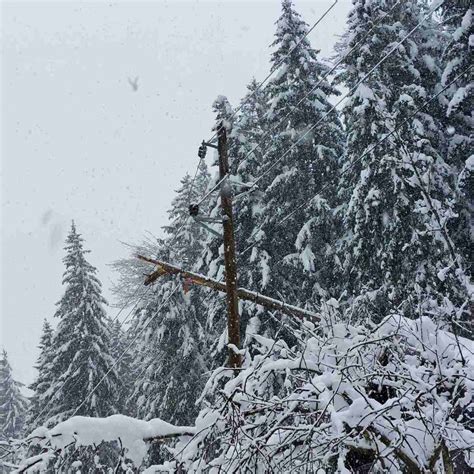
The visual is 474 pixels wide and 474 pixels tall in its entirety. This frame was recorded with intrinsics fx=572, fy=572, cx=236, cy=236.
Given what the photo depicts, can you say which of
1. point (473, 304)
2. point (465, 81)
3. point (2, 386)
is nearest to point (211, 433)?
point (473, 304)

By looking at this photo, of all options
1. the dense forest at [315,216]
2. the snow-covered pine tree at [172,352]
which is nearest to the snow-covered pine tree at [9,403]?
the dense forest at [315,216]

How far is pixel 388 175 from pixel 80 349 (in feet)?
48.7

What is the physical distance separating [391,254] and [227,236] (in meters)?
7.72

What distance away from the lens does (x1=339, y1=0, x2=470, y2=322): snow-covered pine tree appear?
16.4m

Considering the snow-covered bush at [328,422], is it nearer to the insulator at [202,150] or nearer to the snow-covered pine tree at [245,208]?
the insulator at [202,150]

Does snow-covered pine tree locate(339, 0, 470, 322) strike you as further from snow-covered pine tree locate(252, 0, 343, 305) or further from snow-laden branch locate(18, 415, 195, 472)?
snow-laden branch locate(18, 415, 195, 472)

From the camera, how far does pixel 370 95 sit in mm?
18109

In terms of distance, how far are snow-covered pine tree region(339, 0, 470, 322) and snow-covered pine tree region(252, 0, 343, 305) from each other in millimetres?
1059

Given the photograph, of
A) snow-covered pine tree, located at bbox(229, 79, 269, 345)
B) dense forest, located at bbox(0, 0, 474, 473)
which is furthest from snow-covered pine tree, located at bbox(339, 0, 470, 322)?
snow-covered pine tree, located at bbox(229, 79, 269, 345)

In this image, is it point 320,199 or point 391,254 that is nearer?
point 391,254

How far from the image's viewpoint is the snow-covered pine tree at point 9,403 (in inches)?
1474

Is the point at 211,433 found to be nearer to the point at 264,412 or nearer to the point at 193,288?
the point at 264,412

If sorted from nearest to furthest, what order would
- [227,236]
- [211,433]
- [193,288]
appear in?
[211,433] → [227,236] → [193,288]

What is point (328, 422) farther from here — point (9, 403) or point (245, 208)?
point (9, 403)
